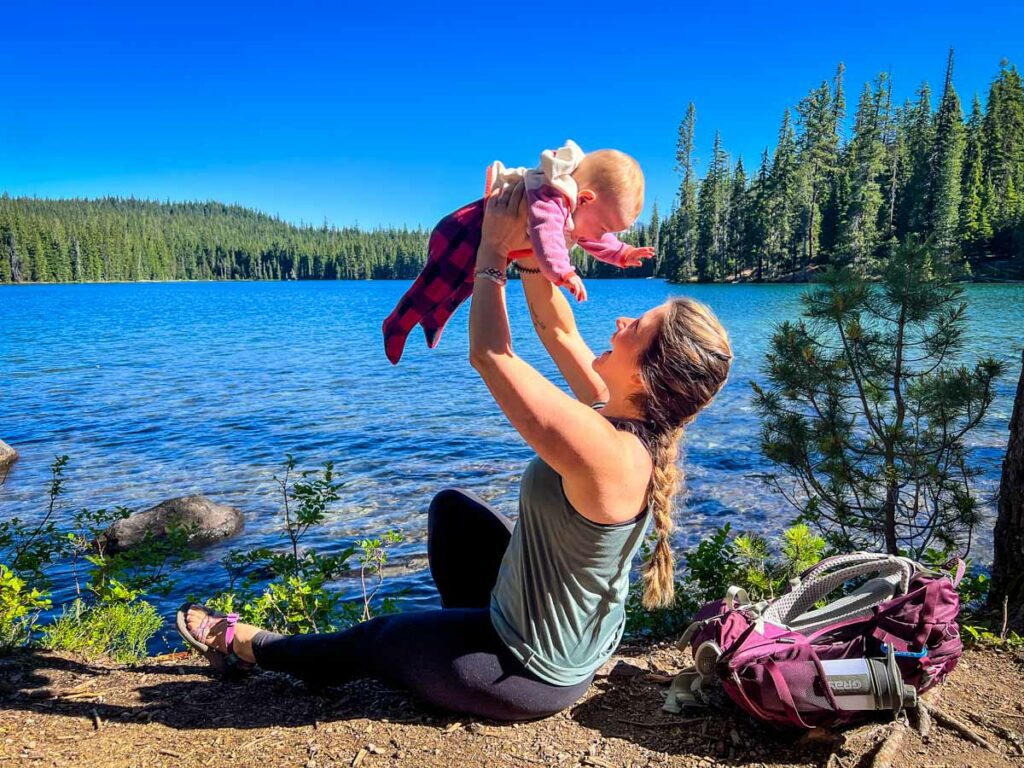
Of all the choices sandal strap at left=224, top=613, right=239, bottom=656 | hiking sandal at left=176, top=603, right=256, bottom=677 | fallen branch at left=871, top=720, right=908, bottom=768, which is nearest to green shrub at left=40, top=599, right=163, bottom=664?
hiking sandal at left=176, top=603, right=256, bottom=677

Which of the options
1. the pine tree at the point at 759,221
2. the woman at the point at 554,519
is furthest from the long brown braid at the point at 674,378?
the pine tree at the point at 759,221

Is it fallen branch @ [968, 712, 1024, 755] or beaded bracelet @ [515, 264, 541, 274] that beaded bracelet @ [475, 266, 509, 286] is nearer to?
beaded bracelet @ [515, 264, 541, 274]

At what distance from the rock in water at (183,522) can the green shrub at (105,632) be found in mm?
3957

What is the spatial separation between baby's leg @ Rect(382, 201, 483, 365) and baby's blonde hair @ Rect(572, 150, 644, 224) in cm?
43

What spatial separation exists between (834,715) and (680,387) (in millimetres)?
1219

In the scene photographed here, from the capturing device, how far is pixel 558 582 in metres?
2.21

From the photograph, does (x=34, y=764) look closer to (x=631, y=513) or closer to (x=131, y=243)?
(x=631, y=513)

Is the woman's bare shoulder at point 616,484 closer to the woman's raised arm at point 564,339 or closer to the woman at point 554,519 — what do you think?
the woman at point 554,519

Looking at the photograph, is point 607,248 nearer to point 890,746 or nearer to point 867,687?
point 867,687

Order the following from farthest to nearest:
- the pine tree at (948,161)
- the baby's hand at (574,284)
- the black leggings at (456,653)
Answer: the pine tree at (948,161) < the black leggings at (456,653) < the baby's hand at (574,284)

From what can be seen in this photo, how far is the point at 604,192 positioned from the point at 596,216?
0.09 m

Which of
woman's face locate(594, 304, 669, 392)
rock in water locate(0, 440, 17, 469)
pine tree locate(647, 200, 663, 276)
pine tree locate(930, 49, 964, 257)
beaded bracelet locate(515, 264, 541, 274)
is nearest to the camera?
woman's face locate(594, 304, 669, 392)

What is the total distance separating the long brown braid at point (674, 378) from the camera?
2.17 meters

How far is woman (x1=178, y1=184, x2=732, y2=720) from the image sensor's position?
1.93 metres
